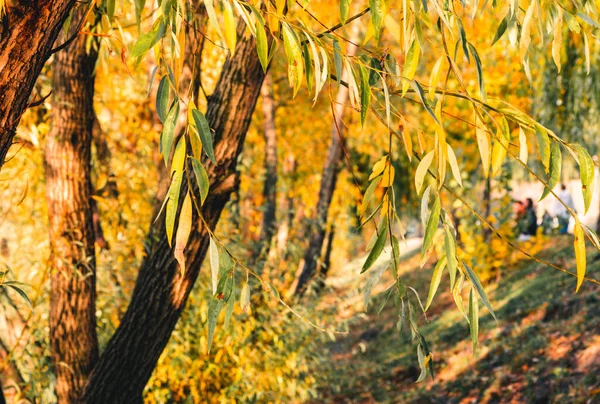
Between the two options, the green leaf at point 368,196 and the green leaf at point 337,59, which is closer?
the green leaf at point 337,59

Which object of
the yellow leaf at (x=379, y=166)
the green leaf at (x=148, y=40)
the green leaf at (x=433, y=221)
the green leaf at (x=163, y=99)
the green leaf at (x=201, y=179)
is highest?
the green leaf at (x=148, y=40)

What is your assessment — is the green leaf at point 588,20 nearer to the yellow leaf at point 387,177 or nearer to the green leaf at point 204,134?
the yellow leaf at point 387,177

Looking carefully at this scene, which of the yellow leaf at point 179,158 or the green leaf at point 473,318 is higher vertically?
the yellow leaf at point 179,158

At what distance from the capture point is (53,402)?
12.4 ft

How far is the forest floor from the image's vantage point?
6738mm

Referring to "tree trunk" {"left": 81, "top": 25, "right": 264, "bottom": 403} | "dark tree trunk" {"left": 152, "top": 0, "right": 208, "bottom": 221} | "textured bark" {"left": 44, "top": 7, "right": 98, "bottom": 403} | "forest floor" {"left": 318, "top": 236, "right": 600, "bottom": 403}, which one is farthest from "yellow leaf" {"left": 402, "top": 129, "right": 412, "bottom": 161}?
"forest floor" {"left": 318, "top": 236, "right": 600, "bottom": 403}

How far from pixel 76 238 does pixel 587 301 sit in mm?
6601

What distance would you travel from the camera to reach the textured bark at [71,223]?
354cm

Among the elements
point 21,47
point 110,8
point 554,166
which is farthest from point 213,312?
point 110,8

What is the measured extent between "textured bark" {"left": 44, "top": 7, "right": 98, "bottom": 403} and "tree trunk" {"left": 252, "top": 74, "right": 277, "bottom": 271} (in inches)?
96.3

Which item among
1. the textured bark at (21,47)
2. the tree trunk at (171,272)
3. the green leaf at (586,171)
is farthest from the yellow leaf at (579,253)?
the tree trunk at (171,272)

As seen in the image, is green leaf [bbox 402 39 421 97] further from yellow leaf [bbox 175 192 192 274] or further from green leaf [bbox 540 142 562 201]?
yellow leaf [bbox 175 192 192 274]

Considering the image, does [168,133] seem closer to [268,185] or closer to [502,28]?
[502,28]

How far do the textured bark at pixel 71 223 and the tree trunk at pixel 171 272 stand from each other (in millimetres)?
555
